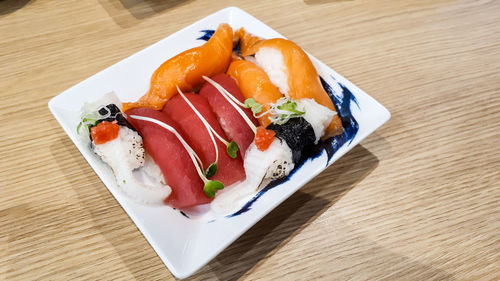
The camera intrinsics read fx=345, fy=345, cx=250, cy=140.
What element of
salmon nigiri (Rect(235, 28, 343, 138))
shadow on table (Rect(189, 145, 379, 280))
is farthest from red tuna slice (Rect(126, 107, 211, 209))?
salmon nigiri (Rect(235, 28, 343, 138))

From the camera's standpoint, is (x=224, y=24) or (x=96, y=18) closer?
(x=224, y=24)

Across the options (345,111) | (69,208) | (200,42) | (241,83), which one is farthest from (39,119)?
(345,111)

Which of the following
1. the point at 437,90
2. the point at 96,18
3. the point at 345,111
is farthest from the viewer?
the point at 96,18

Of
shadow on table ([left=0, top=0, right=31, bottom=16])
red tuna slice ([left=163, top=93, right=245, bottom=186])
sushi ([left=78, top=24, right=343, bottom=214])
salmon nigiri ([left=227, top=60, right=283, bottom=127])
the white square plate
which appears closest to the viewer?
the white square plate

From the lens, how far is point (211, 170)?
1.31m

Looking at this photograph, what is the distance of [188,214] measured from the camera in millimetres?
1256

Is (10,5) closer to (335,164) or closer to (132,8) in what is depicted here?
(132,8)

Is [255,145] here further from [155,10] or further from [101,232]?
[155,10]

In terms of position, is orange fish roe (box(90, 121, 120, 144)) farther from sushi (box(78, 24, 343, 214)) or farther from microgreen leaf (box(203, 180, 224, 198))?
microgreen leaf (box(203, 180, 224, 198))

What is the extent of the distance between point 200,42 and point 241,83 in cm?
34

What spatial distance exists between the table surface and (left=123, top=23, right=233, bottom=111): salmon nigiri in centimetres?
42

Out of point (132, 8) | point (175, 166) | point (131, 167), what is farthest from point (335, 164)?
point (132, 8)

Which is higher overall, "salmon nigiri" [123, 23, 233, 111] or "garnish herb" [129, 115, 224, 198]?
"salmon nigiri" [123, 23, 233, 111]

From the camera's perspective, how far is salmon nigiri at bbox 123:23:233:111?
1.48 m
